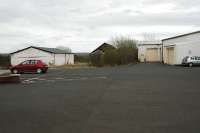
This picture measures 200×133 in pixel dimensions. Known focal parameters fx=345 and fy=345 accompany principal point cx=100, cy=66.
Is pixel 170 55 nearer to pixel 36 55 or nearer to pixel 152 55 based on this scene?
pixel 152 55

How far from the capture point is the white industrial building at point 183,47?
4656cm

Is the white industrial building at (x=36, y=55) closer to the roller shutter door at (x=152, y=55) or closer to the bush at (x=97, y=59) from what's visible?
the bush at (x=97, y=59)

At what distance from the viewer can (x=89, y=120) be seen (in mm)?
8492

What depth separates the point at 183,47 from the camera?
1891 inches

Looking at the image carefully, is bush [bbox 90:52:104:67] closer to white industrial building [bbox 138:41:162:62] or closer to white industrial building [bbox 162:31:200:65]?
white industrial building [bbox 162:31:200:65]

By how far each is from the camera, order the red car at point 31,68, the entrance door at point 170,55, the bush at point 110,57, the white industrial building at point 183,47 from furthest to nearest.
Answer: the bush at point 110,57 → the entrance door at point 170,55 → the white industrial building at point 183,47 → the red car at point 31,68

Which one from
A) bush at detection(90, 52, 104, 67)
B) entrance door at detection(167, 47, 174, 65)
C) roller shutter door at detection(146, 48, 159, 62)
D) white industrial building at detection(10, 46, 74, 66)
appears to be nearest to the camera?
entrance door at detection(167, 47, 174, 65)

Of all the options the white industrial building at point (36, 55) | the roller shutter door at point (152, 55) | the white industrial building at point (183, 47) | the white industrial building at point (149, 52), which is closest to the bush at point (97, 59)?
the white industrial building at point (183, 47)

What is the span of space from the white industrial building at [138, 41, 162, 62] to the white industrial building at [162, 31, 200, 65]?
1645 cm

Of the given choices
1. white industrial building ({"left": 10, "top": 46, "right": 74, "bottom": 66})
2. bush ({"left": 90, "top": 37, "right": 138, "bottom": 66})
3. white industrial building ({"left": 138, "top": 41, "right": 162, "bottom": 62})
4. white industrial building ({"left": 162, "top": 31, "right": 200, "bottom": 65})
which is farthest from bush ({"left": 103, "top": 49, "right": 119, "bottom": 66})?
white industrial building ({"left": 138, "top": 41, "right": 162, "bottom": 62})

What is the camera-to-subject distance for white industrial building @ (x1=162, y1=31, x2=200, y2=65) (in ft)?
153

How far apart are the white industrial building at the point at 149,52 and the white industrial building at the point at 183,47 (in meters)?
16.4

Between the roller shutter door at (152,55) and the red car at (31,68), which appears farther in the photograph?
the roller shutter door at (152,55)

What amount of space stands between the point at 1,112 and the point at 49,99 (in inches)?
117
